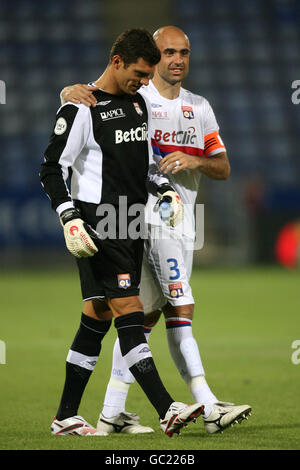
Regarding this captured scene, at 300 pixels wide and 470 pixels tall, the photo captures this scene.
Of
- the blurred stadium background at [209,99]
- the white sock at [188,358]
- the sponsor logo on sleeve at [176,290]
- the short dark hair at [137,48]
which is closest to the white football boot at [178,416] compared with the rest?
the white sock at [188,358]

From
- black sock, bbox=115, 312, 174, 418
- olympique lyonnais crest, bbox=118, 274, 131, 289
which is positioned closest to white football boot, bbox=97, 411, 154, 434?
black sock, bbox=115, 312, 174, 418

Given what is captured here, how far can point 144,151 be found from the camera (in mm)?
4535

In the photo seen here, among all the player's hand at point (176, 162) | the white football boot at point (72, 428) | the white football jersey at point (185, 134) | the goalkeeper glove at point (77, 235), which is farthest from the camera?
A: the white football jersey at point (185, 134)

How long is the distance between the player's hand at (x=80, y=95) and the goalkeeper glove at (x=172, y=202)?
0.64 m

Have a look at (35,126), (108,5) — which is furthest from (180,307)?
(108,5)

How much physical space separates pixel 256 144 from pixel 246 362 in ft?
50.5

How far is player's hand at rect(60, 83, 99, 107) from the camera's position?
4367 mm

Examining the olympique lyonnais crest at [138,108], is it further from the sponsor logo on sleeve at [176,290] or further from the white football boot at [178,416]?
the white football boot at [178,416]

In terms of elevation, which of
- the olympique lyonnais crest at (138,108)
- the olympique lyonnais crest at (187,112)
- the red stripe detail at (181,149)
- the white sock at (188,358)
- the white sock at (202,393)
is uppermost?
the olympique lyonnais crest at (187,112)

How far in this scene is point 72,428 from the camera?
448cm

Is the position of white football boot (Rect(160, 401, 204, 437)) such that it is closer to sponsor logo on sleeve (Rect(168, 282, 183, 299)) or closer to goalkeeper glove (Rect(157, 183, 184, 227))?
sponsor logo on sleeve (Rect(168, 282, 183, 299))

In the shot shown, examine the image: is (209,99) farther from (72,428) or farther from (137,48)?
(72,428)

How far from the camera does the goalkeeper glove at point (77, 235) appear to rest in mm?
4172
